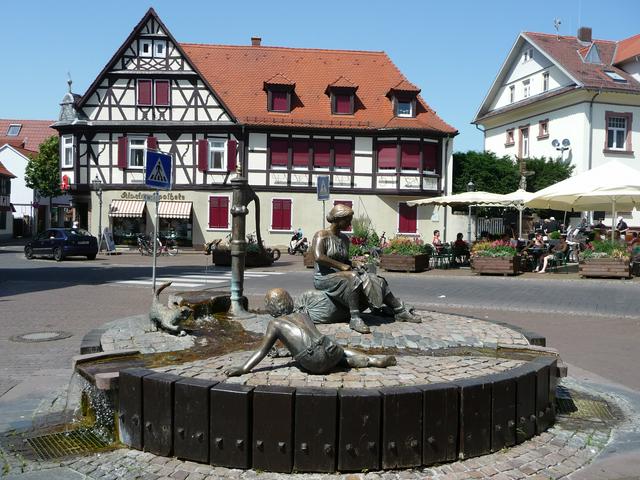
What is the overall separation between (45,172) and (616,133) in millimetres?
40025

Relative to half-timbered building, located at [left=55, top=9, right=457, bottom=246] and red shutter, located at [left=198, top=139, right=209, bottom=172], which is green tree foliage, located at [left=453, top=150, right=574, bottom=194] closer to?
half-timbered building, located at [left=55, top=9, right=457, bottom=246]

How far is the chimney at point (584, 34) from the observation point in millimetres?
40928

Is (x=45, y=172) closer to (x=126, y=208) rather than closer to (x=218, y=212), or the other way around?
(x=126, y=208)

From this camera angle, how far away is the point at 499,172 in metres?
36.3

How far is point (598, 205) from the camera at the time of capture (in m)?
21.4

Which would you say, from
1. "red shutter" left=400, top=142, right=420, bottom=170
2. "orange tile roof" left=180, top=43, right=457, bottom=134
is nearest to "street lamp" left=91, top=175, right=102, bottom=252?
"orange tile roof" left=180, top=43, right=457, bottom=134

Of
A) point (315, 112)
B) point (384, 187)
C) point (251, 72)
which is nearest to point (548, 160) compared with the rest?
point (384, 187)

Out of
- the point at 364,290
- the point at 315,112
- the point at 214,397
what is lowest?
the point at 214,397

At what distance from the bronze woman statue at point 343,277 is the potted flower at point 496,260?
12828mm

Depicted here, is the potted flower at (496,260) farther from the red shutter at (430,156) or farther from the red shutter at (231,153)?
the red shutter at (231,153)

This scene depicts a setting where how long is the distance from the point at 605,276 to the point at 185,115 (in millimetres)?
22887

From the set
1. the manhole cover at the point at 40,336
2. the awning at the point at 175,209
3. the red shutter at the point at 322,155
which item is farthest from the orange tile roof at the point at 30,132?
the manhole cover at the point at 40,336

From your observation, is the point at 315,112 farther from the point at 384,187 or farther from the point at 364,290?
the point at 364,290

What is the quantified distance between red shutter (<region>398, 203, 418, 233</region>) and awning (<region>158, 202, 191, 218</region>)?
1145cm
